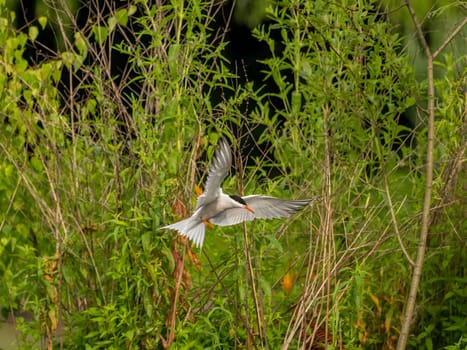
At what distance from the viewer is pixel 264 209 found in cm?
344

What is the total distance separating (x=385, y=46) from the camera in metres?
3.86

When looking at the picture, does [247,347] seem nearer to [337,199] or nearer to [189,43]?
[337,199]

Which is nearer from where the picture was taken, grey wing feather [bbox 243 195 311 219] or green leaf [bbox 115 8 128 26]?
grey wing feather [bbox 243 195 311 219]

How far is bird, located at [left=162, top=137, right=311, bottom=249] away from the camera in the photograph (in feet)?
10.9

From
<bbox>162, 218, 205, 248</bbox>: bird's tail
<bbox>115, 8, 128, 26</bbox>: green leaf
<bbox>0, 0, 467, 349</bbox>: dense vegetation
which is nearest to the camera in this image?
<bbox>162, 218, 205, 248</bbox>: bird's tail

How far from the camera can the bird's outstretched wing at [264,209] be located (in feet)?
10.9

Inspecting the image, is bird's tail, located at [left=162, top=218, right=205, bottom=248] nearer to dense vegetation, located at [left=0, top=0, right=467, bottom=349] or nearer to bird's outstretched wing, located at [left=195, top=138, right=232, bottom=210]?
bird's outstretched wing, located at [left=195, top=138, right=232, bottom=210]

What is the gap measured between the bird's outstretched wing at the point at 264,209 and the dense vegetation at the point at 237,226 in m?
0.11

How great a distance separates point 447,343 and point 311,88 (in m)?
1.16

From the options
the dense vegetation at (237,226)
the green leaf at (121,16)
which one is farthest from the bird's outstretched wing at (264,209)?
the green leaf at (121,16)

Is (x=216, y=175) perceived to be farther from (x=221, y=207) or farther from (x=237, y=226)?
(x=237, y=226)

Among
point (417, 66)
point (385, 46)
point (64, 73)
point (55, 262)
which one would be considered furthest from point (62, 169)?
point (64, 73)

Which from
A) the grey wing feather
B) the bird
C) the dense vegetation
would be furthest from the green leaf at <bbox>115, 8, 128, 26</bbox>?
the grey wing feather

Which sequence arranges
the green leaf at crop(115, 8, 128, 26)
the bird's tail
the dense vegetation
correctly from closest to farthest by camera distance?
1. the bird's tail
2. the dense vegetation
3. the green leaf at crop(115, 8, 128, 26)
